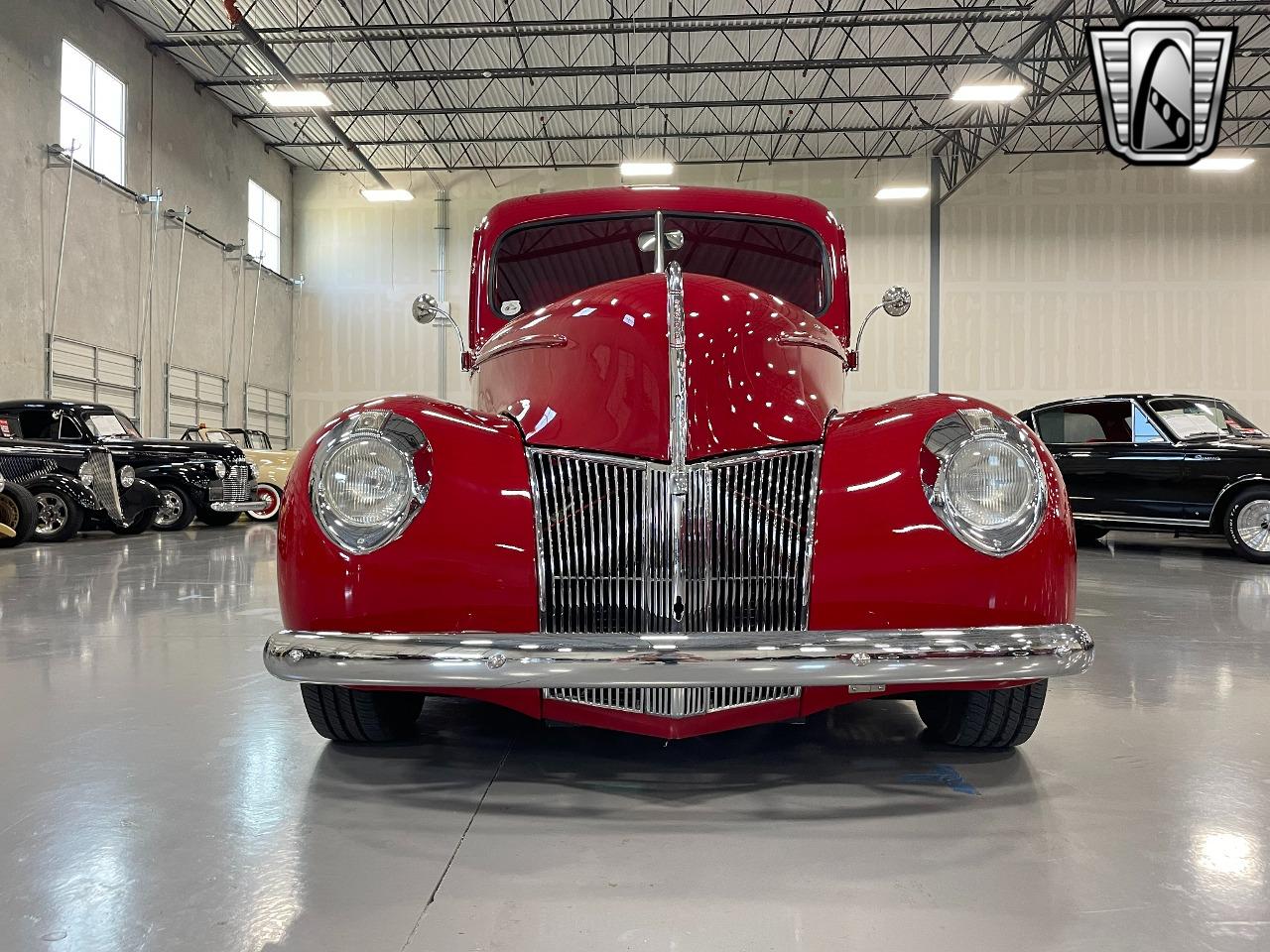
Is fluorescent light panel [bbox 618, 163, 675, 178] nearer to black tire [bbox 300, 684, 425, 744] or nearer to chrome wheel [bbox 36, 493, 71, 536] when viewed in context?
chrome wheel [bbox 36, 493, 71, 536]

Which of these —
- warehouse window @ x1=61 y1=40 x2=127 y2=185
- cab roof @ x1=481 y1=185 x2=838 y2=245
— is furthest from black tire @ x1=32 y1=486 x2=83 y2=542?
cab roof @ x1=481 y1=185 x2=838 y2=245

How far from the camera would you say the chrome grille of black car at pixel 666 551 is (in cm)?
209

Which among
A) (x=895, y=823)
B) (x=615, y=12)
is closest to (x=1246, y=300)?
(x=615, y=12)

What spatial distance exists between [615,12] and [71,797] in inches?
539

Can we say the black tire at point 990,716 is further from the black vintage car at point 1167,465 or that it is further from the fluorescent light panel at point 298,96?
the fluorescent light panel at point 298,96

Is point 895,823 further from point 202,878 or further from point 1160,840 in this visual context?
point 202,878

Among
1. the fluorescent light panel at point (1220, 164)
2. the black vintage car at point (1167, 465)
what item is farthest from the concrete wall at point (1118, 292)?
the black vintage car at point (1167, 465)

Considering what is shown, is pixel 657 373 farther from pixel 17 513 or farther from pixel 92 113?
pixel 92 113

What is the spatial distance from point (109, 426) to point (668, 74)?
9.81 metres

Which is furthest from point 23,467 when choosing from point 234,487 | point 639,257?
point 639,257

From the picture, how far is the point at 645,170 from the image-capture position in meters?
17.4

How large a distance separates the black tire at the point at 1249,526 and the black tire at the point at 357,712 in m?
8.17

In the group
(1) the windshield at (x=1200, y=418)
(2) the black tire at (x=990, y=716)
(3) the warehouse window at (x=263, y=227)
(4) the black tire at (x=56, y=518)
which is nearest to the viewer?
(2) the black tire at (x=990, y=716)

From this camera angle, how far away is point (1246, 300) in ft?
62.0
